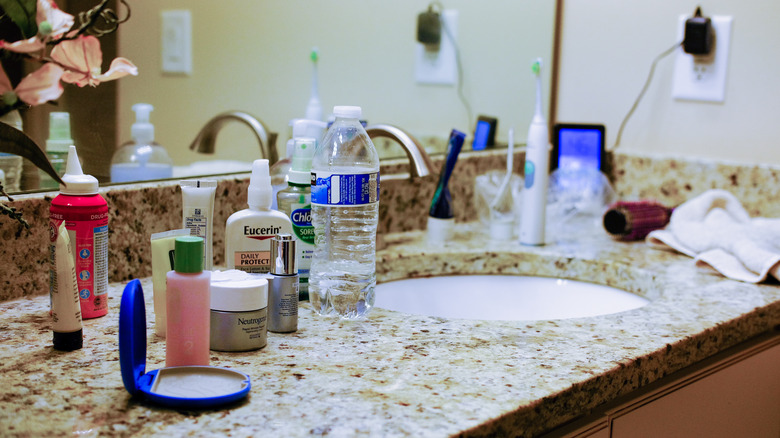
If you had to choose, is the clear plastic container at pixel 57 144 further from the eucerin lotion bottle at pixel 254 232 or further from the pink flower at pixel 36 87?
the pink flower at pixel 36 87

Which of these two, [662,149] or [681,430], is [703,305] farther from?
[662,149]

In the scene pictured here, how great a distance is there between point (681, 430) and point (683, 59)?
0.86 m

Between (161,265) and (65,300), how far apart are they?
102mm

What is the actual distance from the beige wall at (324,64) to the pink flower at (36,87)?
1.39 ft

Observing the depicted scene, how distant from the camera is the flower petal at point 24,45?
0.64 meters

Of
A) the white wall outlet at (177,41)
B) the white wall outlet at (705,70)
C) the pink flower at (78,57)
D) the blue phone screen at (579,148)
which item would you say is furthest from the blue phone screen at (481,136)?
the pink flower at (78,57)

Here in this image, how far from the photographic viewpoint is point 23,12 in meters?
0.68

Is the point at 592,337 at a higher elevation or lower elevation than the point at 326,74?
lower

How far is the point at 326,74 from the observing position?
137 cm

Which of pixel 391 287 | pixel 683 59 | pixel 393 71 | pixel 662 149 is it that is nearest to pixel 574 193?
pixel 662 149

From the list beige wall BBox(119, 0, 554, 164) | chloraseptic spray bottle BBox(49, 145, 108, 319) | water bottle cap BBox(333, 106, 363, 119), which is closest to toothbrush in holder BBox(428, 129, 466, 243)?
beige wall BBox(119, 0, 554, 164)

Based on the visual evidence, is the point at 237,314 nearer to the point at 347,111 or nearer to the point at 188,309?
the point at 188,309

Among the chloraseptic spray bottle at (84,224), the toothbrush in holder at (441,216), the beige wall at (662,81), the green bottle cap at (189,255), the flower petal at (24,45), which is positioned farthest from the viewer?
the beige wall at (662,81)

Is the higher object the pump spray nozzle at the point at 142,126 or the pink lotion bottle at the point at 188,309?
the pump spray nozzle at the point at 142,126
